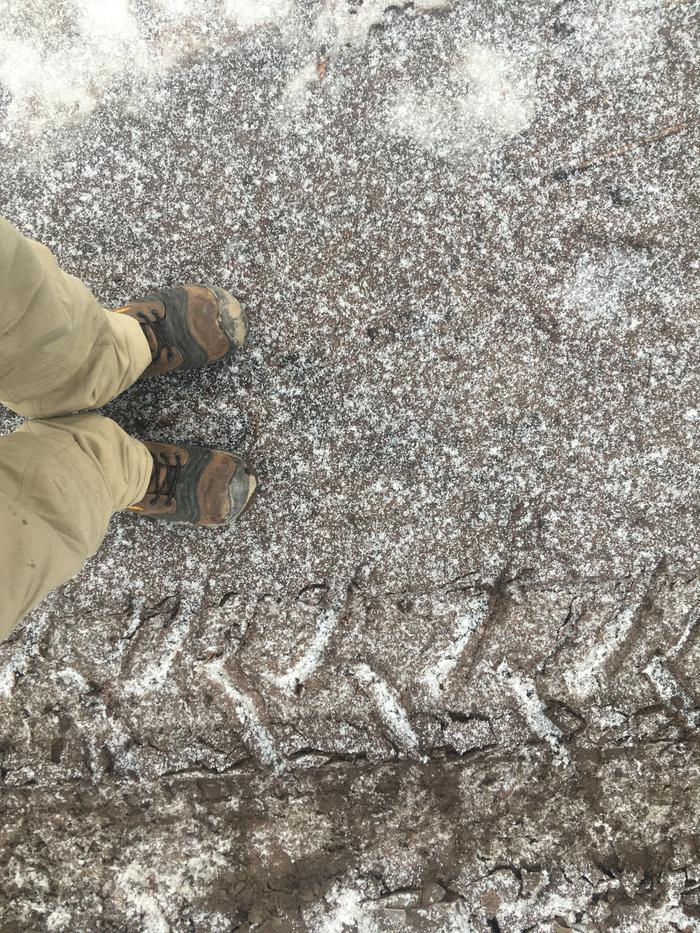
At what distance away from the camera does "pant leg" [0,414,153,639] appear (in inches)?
51.3

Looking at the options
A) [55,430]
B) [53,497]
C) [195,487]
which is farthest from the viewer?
[195,487]

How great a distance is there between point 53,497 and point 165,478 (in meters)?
0.39

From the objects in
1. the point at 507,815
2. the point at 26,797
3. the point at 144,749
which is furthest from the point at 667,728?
the point at 26,797

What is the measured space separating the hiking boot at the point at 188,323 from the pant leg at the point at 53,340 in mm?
60

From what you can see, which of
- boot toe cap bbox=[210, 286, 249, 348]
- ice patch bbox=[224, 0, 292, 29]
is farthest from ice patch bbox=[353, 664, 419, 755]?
ice patch bbox=[224, 0, 292, 29]

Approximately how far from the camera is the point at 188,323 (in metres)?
1.75

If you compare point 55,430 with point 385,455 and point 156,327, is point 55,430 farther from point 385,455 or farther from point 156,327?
point 385,455

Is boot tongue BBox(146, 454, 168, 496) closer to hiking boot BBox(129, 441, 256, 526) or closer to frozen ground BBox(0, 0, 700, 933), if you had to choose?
hiking boot BBox(129, 441, 256, 526)

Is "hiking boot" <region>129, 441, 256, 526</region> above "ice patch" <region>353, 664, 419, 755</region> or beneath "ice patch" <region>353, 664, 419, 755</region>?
above

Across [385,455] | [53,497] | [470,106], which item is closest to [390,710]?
[385,455]

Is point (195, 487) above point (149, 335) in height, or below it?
below

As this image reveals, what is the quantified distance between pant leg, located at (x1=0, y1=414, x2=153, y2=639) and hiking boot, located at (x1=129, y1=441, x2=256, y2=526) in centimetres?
10

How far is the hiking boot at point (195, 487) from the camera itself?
1743 millimetres

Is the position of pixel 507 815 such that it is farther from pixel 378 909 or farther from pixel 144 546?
pixel 144 546
